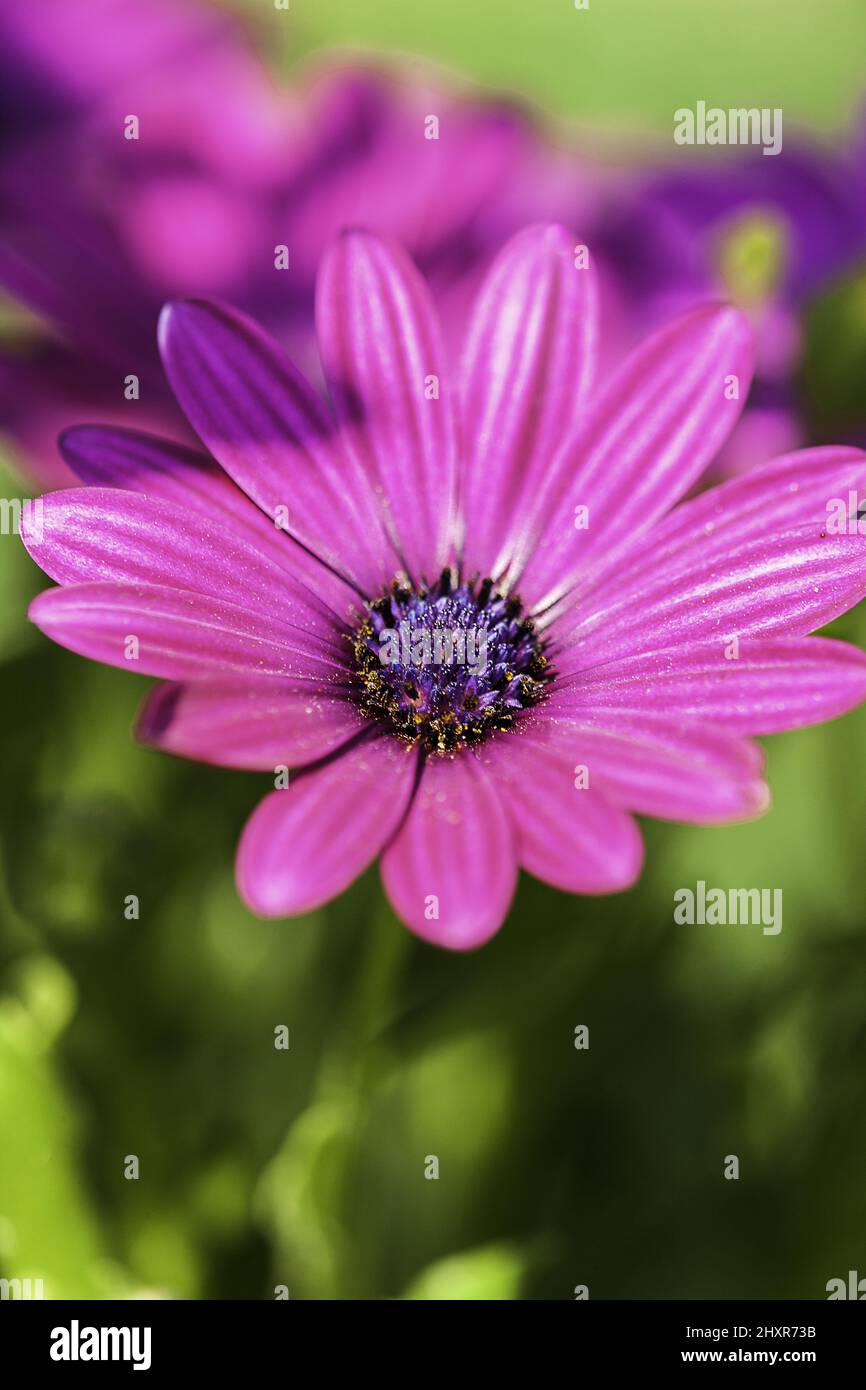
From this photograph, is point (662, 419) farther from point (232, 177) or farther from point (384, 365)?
point (232, 177)

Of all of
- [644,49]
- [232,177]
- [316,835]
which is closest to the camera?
[316,835]

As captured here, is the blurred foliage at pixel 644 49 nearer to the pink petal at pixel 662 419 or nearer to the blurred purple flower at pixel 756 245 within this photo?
the blurred purple flower at pixel 756 245

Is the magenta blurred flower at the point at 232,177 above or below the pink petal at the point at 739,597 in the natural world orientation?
above

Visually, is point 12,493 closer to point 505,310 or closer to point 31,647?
point 31,647

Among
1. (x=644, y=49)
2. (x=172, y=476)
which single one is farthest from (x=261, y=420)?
(x=644, y=49)

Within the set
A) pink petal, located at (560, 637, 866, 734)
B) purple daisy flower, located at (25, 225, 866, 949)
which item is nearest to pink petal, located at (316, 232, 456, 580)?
purple daisy flower, located at (25, 225, 866, 949)

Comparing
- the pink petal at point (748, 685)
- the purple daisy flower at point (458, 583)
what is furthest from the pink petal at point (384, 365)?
the pink petal at point (748, 685)

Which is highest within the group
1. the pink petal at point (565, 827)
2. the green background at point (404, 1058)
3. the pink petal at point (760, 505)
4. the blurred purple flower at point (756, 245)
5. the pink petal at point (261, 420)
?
the blurred purple flower at point (756, 245)

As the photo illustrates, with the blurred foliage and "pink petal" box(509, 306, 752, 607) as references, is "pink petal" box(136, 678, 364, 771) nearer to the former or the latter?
"pink petal" box(509, 306, 752, 607)
